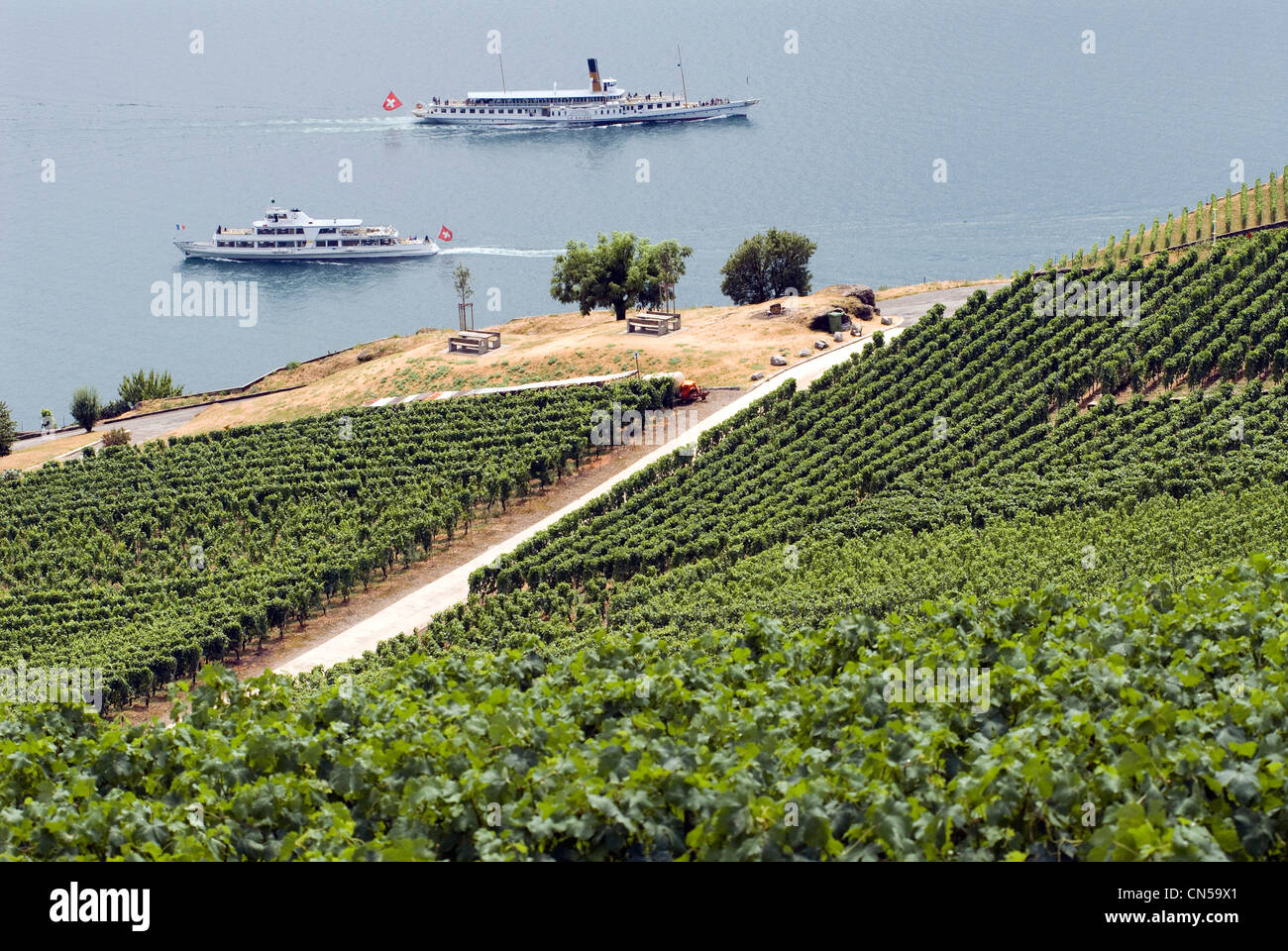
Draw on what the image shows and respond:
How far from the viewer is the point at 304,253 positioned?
152 meters

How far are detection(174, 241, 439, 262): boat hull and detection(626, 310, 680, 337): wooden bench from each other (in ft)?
244

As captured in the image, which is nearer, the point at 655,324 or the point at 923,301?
the point at 655,324

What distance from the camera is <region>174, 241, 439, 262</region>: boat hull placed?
150 metres

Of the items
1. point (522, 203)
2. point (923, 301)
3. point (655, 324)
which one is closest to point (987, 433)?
point (655, 324)

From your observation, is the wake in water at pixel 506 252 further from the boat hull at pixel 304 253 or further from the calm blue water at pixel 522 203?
the boat hull at pixel 304 253

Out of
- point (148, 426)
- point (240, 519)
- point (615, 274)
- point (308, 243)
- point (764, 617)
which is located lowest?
point (240, 519)

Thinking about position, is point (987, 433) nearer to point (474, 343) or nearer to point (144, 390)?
point (474, 343)

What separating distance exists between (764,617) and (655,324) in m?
54.8

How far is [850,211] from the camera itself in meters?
155

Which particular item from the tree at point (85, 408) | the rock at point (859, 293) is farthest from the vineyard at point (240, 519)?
the tree at point (85, 408)

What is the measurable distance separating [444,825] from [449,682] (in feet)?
19.9
